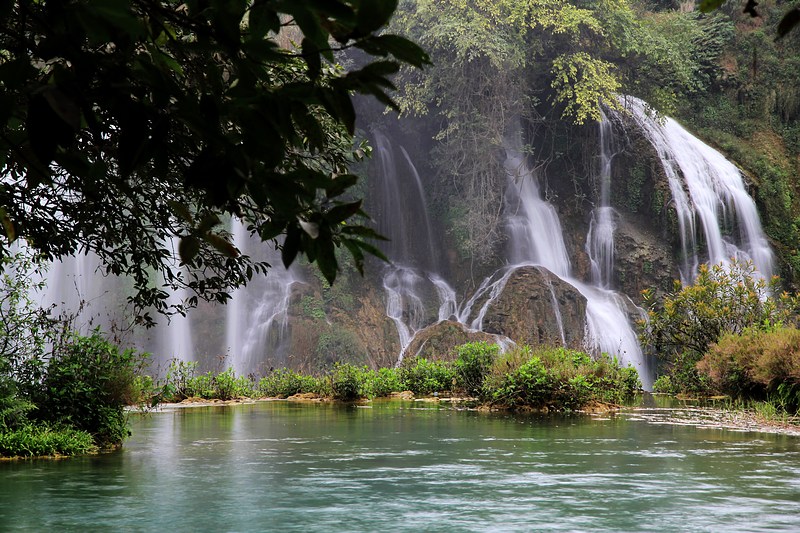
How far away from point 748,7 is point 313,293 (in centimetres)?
2545

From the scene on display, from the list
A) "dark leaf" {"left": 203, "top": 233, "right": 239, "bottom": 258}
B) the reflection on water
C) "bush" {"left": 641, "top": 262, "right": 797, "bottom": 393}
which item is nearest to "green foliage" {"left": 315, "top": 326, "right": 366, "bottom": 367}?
"bush" {"left": 641, "top": 262, "right": 797, "bottom": 393}

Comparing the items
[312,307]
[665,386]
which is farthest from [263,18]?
[312,307]

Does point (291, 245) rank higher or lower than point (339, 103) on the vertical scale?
lower

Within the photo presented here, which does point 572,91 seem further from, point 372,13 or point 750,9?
point 372,13

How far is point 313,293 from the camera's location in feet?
89.2

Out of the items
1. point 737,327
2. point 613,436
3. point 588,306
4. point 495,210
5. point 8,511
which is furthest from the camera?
point 495,210

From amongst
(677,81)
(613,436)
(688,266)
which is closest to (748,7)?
(613,436)

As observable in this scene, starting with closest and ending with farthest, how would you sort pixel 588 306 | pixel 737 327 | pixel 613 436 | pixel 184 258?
pixel 184 258, pixel 613 436, pixel 737 327, pixel 588 306

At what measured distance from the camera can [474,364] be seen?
17.5m

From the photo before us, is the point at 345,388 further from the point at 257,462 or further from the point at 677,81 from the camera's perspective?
the point at 677,81

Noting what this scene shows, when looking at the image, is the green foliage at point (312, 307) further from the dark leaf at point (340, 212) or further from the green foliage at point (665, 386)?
the dark leaf at point (340, 212)

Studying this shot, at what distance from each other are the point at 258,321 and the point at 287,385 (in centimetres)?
694

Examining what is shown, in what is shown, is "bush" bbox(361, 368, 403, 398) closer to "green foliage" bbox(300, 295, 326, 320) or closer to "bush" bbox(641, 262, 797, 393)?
"bush" bbox(641, 262, 797, 393)

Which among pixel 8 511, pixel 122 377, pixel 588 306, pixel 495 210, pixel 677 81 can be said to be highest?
pixel 677 81
